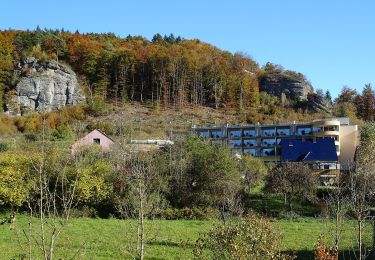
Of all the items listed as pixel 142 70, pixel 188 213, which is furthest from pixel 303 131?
pixel 142 70

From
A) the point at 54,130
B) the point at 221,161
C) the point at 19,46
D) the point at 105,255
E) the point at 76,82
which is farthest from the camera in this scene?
the point at 19,46

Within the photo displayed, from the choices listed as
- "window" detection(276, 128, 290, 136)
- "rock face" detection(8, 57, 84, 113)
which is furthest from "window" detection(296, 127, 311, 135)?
"rock face" detection(8, 57, 84, 113)

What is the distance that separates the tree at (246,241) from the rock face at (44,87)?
70.1 m

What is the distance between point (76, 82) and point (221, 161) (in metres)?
56.9

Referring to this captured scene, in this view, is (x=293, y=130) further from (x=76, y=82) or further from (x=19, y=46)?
(x=19, y=46)

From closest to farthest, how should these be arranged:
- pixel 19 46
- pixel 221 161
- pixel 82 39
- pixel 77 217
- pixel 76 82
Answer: pixel 77 217 < pixel 221 161 < pixel 76 82 < pixel 19 46 < pixel 82 39

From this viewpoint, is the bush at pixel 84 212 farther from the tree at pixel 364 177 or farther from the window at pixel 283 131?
the window at pixel 283 131

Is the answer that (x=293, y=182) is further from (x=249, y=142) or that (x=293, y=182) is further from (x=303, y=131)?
(x=249, y=142)

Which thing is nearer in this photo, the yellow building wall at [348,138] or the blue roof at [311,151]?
the blue roof at [311,151]

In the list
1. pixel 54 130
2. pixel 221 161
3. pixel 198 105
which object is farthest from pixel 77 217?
pixel 198 105

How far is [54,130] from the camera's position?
58719mm

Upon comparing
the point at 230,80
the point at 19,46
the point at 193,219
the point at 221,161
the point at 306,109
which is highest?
the point at 19,46

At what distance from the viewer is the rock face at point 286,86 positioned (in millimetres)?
89000

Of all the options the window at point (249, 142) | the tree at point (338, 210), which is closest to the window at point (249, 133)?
the window at point (249, 142)
